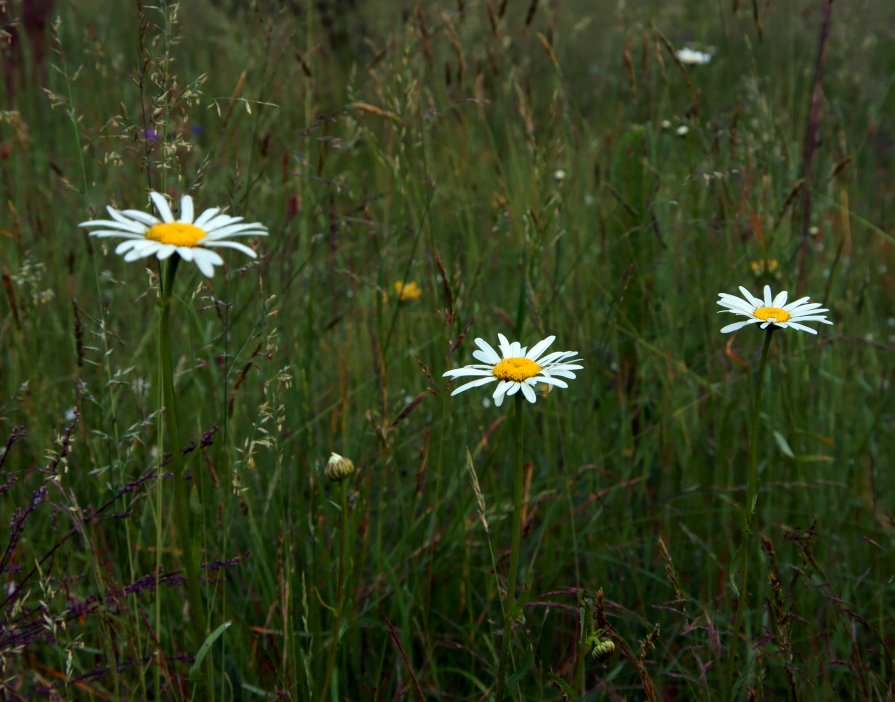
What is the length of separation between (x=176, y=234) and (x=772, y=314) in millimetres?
699

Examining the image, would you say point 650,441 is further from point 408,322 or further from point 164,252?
point 164,252

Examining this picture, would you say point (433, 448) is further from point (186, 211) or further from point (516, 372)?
point (186, 211)

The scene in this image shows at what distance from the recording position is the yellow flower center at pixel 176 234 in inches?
35.0

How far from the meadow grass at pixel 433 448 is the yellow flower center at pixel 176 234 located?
0.32m

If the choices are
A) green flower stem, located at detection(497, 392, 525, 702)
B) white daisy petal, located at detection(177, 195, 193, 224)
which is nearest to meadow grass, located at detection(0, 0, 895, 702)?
green flower stem, located at detection(497, 392, 525, 702)

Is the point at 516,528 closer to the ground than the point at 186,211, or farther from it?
closer to the ground

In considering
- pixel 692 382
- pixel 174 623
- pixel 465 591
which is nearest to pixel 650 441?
pixel 692 382

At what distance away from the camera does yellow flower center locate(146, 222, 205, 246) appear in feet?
2.92

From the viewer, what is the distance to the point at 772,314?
1.10 metres

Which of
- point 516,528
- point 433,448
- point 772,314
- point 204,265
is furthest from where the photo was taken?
point 433,448

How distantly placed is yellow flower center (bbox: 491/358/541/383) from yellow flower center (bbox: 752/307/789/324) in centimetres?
28

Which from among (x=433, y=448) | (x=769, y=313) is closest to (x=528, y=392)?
(x=769, y=313)

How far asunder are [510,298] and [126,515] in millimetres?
1411

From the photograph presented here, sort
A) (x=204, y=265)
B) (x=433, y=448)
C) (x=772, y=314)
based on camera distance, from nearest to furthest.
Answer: (x=204, y=265) → (x=772, y=314) → (x=433, y=448)
